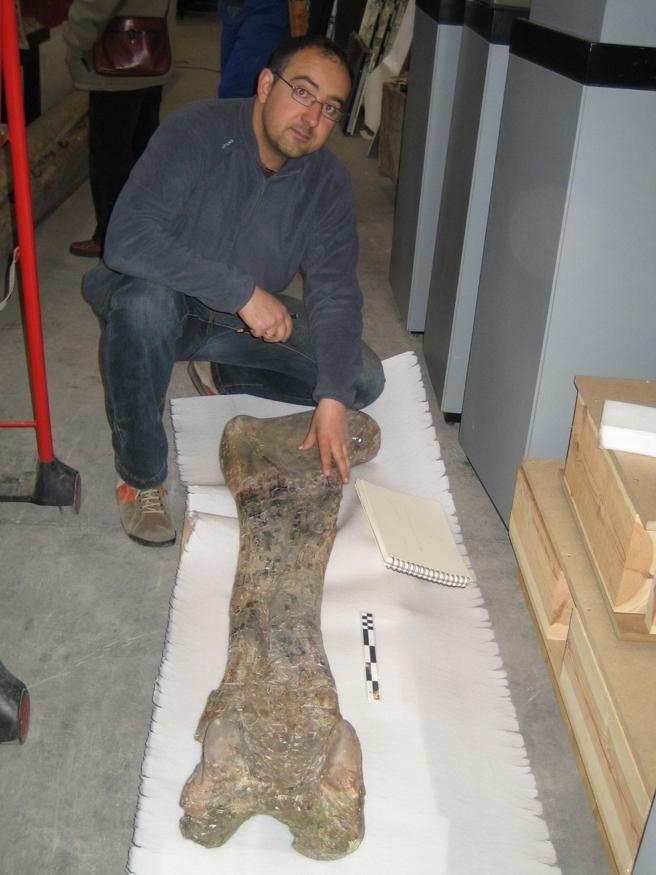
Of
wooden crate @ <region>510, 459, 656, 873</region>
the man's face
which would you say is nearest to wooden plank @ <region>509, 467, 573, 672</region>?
wooden crate @ <region>510, 459, 656, 873</region>

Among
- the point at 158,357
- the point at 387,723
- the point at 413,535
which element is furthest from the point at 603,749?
the point at 158,357

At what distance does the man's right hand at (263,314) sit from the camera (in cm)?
188

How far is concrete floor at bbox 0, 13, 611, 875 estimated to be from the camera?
1388 millimetres

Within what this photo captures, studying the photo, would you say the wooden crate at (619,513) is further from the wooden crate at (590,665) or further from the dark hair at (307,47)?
the dark hair at (307,47)

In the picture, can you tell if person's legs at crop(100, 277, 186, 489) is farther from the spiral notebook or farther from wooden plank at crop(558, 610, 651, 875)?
wooden plank at crop(558, 610, 651, 875)

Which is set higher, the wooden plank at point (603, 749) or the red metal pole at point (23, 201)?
the red metal pole at point (23, 201)

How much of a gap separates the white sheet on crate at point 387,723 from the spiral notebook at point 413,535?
35 millimetres

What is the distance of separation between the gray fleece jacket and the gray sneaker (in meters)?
0.47

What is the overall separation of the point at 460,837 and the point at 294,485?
76cm

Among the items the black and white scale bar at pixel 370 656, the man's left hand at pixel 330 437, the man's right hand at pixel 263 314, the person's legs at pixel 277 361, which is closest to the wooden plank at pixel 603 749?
the black and white scale bar at pixel 370 656

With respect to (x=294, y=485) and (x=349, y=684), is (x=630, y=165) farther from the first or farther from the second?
(x=349, y=684)

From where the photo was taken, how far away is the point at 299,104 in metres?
1.86

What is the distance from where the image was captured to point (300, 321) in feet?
7.64

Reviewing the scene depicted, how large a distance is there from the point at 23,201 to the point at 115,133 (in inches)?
60.4
